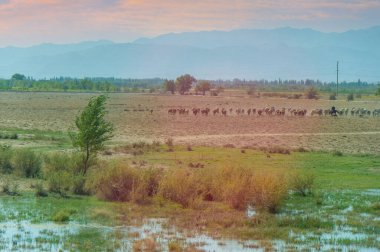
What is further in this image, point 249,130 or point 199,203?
point 249,130

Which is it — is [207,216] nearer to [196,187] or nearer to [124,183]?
[196,187]

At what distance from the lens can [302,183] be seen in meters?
27.8

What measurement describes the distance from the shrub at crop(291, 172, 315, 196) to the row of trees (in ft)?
→ 526

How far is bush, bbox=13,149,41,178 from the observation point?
3111 centimetres

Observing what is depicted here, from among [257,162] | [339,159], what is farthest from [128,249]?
[339,159]

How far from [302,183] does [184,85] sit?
162 m

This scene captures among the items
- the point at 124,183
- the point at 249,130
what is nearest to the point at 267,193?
the point at 124,183

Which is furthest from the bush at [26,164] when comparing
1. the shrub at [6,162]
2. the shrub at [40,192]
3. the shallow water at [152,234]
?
the shallow water at [152,234]

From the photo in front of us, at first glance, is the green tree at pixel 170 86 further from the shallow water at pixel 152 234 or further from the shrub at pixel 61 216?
the shrub at pixel 61 216

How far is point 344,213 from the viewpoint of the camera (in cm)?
2364

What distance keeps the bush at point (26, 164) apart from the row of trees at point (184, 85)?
156821 mm

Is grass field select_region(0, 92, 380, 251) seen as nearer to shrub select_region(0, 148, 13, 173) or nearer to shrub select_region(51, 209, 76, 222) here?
shrub select_region(51, 209, 76, 222)

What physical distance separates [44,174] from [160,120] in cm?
4968

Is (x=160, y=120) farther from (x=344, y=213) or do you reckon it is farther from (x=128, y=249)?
(x=128, y=249)
